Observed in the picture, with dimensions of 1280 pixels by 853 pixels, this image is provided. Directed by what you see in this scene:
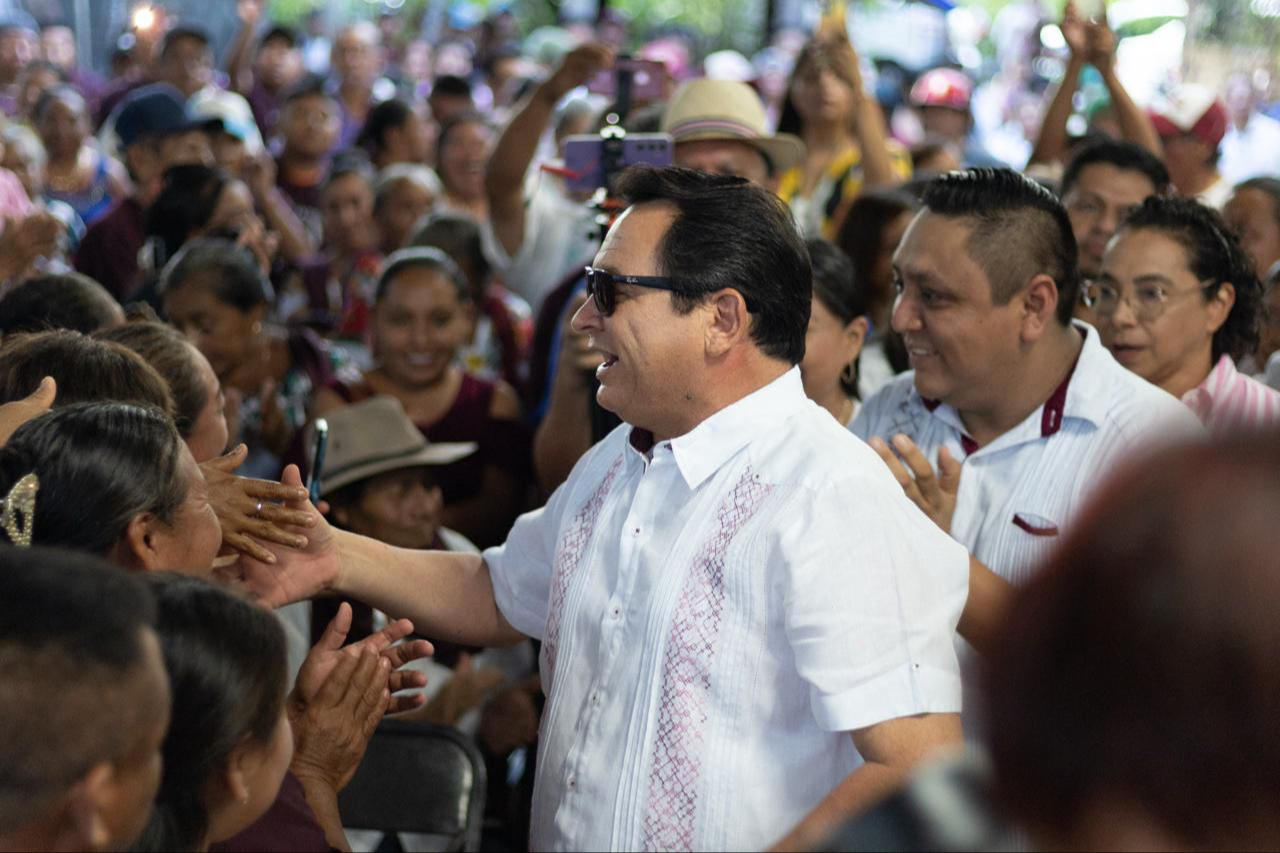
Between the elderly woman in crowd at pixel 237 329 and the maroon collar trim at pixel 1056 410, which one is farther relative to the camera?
the elderly woman in crowd at pixel 237 329

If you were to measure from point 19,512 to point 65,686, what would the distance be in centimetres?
64

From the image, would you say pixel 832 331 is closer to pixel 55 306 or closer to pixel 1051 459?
pixel 1051 459

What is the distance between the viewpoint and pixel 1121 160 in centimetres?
488

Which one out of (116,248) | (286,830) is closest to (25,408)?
(286,830)

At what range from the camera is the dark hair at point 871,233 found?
4879 millimetres

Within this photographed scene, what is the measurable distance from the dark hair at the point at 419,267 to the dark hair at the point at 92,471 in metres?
2.64

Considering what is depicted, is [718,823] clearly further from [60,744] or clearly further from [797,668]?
[60,744]

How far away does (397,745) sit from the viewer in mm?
3289

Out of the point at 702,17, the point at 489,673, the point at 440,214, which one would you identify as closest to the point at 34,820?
the point at 489,673

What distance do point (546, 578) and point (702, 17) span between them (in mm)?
17952

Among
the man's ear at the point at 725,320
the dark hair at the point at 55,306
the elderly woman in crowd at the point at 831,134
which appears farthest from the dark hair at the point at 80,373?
the elderly woman in crowd at the point at 831,134

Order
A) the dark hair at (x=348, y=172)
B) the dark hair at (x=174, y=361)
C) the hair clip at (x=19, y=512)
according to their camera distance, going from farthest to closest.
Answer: the dark hair at (x=348, y=172) < the dark hair at (x=174, y=361) < the hair clip at (x=19, y=512)

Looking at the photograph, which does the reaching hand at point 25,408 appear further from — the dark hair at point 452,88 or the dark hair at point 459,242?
the dark hair at point 452,88

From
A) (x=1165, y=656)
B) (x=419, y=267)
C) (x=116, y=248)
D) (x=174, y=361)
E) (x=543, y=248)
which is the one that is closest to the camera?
(x=1165, y=656)
